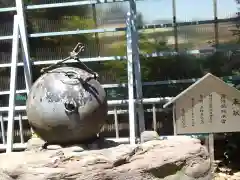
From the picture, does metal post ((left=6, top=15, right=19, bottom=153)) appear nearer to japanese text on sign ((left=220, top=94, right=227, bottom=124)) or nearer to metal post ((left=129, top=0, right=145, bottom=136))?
metal post ((left=129, top=0, right=145, bottom=136))

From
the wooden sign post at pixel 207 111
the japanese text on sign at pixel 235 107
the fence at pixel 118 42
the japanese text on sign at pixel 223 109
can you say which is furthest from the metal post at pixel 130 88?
the japanese text on sign at pixel 235 107

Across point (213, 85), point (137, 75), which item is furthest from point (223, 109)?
point (137, 75)

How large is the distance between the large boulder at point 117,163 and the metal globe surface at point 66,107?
0.64 ft

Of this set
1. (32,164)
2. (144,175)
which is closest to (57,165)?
(32,164)

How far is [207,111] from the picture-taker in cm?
562

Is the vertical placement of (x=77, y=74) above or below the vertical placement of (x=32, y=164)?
above

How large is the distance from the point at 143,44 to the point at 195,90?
2.27 m

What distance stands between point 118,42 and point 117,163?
10.7 feet

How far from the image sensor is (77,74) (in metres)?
5.14

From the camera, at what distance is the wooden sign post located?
220 inches

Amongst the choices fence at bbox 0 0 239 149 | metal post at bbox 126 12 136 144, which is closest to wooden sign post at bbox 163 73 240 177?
metal post at bbox 126 12 136 144

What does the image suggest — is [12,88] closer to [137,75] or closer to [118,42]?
[118,42]

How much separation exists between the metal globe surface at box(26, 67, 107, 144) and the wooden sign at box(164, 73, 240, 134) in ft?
3.20

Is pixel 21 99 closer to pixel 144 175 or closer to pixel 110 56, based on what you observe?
pixel 110 56
